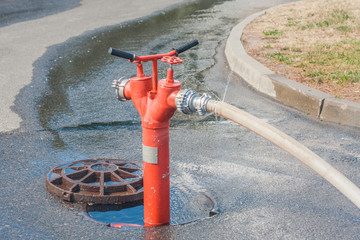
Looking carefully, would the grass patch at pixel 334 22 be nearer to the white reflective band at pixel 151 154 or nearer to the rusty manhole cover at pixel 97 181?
the rusty manhole cover at pixel 97 181

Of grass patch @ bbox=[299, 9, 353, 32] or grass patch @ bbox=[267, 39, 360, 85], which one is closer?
grass patch @ bbox=[267, 39, 360, 85]

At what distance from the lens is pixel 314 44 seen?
7668mm

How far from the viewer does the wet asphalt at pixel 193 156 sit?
3133mm

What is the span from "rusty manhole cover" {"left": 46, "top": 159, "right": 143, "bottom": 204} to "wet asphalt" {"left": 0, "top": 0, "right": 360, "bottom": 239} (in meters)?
0.10

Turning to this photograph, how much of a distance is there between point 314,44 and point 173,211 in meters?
5.05

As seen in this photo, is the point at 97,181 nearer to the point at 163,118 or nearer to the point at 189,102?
the point at 163,118

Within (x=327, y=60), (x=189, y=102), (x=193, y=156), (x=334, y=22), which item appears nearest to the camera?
(x=189, y=102)

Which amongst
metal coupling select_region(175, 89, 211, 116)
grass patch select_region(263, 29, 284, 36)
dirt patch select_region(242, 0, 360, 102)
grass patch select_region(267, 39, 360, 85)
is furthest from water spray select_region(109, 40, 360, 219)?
grass patch select_region(263, 29, 284, 36)

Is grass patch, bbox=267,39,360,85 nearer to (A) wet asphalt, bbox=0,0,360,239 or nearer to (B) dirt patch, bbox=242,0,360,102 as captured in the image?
(B) dirt patch, bbox=242,0,360,102

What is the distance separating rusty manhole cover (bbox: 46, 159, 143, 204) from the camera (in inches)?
136

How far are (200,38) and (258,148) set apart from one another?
532cm

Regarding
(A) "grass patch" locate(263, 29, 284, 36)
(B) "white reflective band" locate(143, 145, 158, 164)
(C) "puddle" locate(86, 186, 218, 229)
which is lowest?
(A) "grass patch" locate(263, 29, 284, 36)

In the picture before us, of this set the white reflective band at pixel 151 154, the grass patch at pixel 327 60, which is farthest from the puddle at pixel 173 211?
the grass patch at pixel 327 60

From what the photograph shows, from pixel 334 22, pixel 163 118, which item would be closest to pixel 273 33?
pixel 334 22
